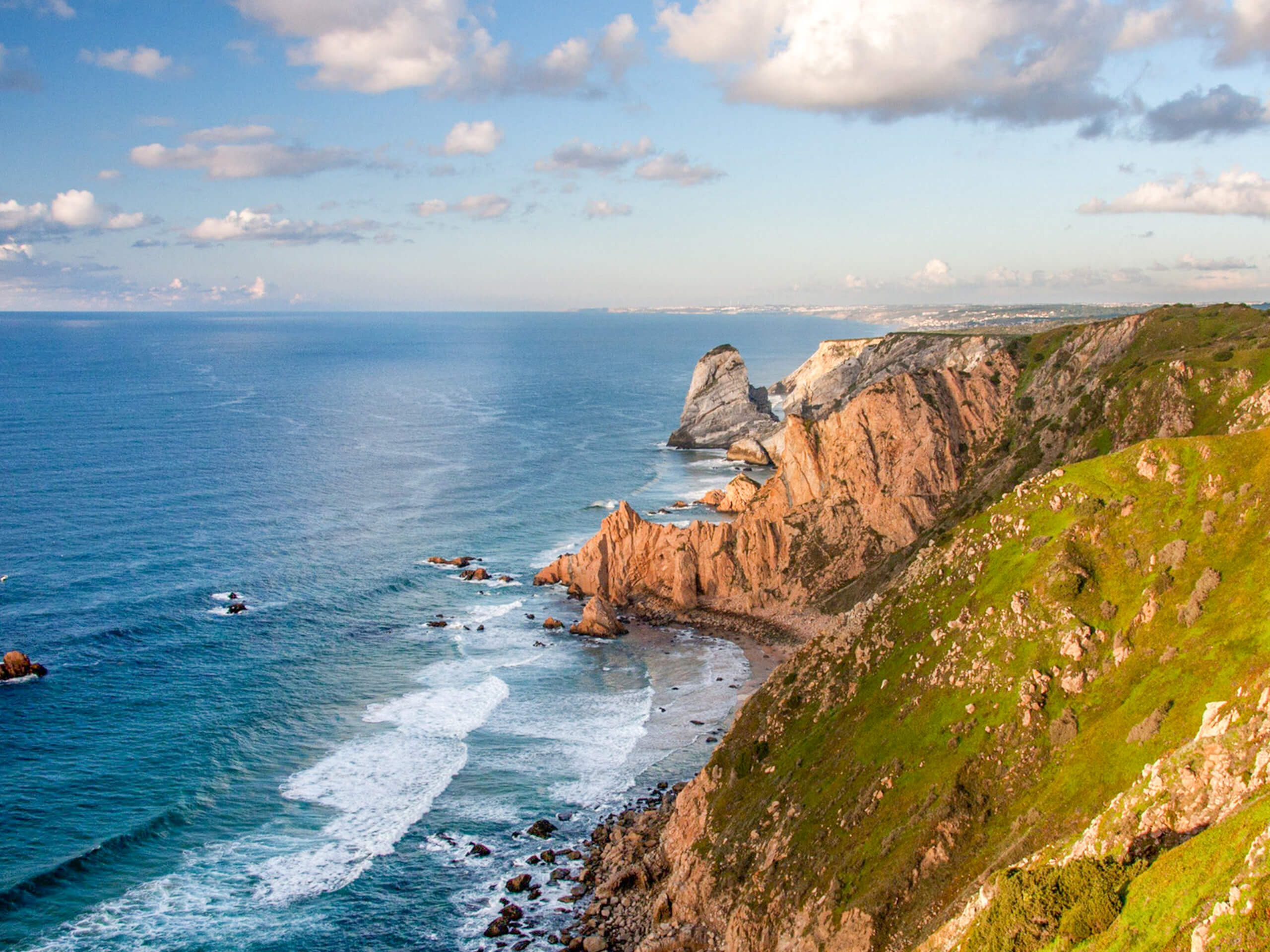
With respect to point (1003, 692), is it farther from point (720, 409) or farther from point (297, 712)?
point (720, 409)

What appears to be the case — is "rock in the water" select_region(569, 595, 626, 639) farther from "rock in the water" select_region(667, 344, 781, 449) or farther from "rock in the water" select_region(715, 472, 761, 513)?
"rock in the water" select_region(667, 344, 781, 449)

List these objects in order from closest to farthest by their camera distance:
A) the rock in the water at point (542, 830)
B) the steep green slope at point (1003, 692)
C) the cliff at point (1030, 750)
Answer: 1. the cliff at point (1030, 750)
2. the steep green slope at point (1003, 692)
3. the rock in the water at point (542, 830)

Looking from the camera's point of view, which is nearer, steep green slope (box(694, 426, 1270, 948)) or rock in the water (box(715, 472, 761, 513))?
steep green slope (box(694, 426, 1270, 948))

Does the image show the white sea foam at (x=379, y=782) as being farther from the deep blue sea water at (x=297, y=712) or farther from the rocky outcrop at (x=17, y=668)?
the rocky outcrop at (x=17, y=668)

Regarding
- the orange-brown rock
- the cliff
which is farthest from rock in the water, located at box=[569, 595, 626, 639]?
the cliff

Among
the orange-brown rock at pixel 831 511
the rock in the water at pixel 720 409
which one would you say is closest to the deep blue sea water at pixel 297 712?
the orange-brown rock at pixel 831 511
